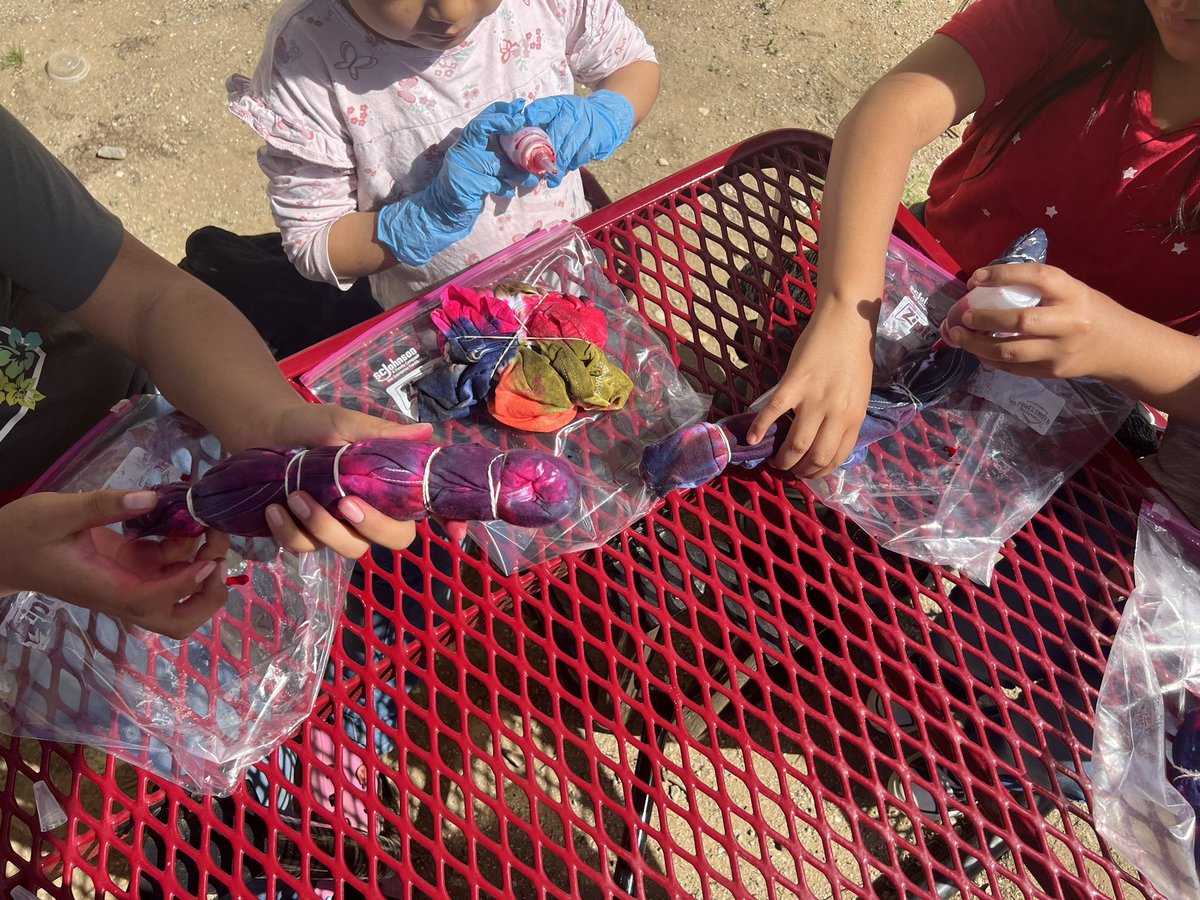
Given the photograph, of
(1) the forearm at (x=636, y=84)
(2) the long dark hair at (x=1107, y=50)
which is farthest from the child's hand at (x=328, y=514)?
(2) the long dark hair at (x=1107, y=50)

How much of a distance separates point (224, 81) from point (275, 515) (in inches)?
99.9

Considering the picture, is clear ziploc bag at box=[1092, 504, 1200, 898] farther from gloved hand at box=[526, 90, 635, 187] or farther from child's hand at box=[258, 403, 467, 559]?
gloved hand at box=[526, 90, 635, 187]

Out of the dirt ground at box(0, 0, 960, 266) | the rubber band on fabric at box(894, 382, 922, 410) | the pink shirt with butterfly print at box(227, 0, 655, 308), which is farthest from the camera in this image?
the dirt ground at box(0, 0, 960, 266)

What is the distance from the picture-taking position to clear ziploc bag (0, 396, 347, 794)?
2.97 feet

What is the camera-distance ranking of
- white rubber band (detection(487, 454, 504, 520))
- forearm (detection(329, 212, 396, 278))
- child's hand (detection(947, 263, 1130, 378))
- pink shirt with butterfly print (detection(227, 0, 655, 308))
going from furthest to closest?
1. forearm (detection(329, 212, 396, 278))
2. pink shirt with butterfly print (detection(227, 0, 655, 308))
3. child's hand (detection(947, 263, 1130, 378))
4. white rubber band (detection(487, 454, 504, 520))

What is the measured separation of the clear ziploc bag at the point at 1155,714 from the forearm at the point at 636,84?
1259 millimetres

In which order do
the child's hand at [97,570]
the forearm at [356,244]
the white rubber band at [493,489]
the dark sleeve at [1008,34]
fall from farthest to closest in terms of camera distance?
the forearm at [356,244] → the dark sleeve at [1008,34] → the child's hand at [97,570] → the white rubber band at [493,489]

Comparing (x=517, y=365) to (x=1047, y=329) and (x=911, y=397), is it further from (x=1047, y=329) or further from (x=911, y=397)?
(x=1047, y=329)

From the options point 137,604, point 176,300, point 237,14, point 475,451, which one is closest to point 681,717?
point 475,451

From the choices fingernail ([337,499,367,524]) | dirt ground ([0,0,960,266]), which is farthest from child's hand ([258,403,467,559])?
dirt ground ([0,0,960,266])

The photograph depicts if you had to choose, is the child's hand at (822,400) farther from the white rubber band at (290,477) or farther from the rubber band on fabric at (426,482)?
the white rubber band at (290,477)

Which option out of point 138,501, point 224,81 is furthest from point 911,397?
point 224,81

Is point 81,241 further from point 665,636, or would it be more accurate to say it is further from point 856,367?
point 856,367

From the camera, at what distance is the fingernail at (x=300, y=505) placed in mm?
767
